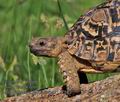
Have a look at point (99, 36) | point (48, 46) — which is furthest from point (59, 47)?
point (99, 36)

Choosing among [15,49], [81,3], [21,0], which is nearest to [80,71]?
[21,0]

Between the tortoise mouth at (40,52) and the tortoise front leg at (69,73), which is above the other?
the tortoise mouth at (40,52)

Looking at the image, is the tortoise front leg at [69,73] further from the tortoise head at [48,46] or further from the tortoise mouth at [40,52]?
the tortoise mouth at [40,52]

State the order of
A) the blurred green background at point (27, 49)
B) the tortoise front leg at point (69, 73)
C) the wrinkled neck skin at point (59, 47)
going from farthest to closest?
the blurred green background at point (27, 49) → the wrinkled neck skin at point (59, 47) → the tortoise front leg at point (69, 73)

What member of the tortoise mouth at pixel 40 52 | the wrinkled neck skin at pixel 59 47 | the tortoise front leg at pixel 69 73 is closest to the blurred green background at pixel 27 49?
the tortoise mouth at pixel 40 52

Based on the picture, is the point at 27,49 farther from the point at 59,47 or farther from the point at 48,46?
the point at 59,47

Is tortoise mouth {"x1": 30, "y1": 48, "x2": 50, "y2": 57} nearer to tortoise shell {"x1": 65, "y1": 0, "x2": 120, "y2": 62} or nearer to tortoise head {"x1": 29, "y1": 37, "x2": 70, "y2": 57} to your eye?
tortoise head {"x1": 29, "y1": 37, "x2": 70, "y2": 57}

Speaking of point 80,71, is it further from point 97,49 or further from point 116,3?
point 116,3

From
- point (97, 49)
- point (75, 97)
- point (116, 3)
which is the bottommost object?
point (75, 97)
